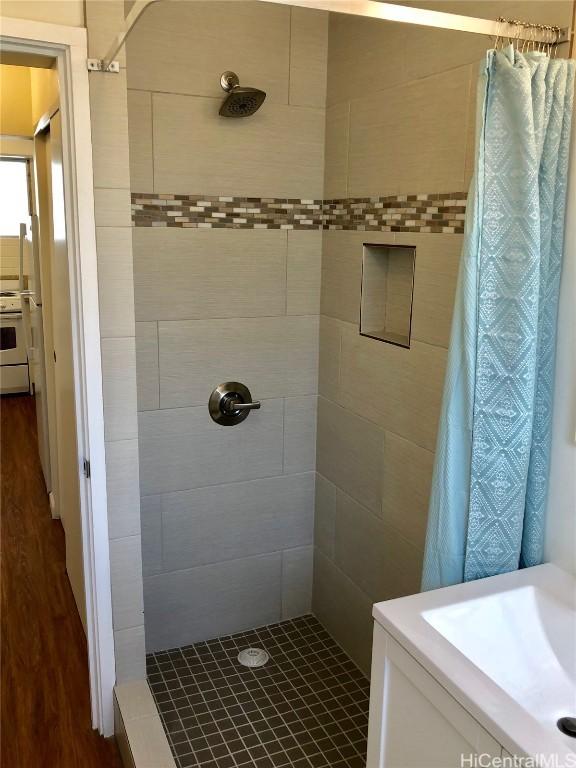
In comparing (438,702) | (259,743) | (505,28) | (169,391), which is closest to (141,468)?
(169,391)

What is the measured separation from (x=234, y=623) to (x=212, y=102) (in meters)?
Answer: 2.07

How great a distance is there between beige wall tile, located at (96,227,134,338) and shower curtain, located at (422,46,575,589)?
1035 mm

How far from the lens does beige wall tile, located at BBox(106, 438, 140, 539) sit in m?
2.24

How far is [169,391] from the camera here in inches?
103

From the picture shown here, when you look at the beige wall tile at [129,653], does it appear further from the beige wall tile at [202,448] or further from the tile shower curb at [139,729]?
the beige wall tile at [202,448]

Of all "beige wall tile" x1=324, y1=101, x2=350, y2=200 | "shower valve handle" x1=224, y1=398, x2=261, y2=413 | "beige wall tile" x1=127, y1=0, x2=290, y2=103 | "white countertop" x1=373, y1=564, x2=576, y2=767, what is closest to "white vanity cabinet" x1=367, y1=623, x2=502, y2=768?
"white countertop" x1=373, y1=564, x2=576, y2=767

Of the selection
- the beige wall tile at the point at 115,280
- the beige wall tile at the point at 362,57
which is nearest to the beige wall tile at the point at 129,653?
the beige wall tile at the point at 115,280

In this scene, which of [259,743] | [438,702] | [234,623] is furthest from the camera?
[234,623]

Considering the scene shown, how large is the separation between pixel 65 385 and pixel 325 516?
119cm

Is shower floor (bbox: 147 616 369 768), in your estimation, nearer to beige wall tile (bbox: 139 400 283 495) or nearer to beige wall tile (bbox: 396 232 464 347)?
beige wall tile (bbox: 139 400 283 495)

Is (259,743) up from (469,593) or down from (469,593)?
down

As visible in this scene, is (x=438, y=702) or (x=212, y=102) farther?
(x=212, y=102)

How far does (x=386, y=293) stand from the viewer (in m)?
2.53

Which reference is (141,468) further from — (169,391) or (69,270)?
(69,270)
